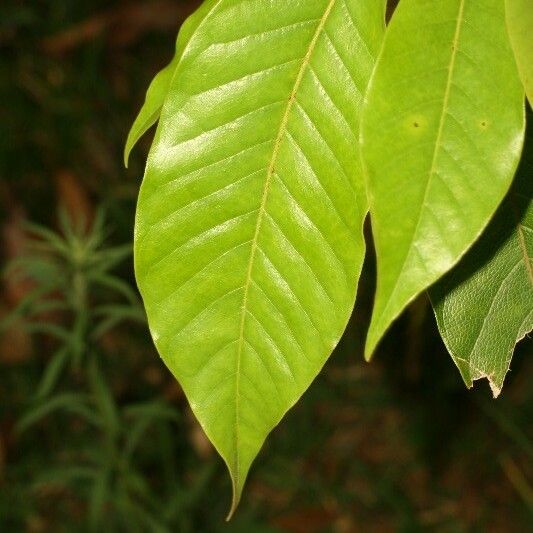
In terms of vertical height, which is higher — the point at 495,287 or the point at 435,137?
the point at 435,137

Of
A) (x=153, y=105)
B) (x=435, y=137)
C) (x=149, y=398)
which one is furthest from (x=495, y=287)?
(x=149, y=398)

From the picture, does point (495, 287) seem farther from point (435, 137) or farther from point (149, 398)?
point (149, 398)

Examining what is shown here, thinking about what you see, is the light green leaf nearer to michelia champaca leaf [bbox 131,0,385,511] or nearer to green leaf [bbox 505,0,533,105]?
michelia champaca leaf [bbox 131,0,385,511]

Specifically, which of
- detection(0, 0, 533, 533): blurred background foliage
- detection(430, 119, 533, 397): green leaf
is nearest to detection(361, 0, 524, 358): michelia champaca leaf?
detection(430, 119, 533, 397): green leaf

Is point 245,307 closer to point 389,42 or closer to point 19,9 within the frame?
point 389,42

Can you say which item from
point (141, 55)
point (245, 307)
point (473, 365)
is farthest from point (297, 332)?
point (141, 55)

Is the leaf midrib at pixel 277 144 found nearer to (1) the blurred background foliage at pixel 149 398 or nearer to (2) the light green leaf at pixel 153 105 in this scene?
(2) the light green leaf at pixel 153 105
